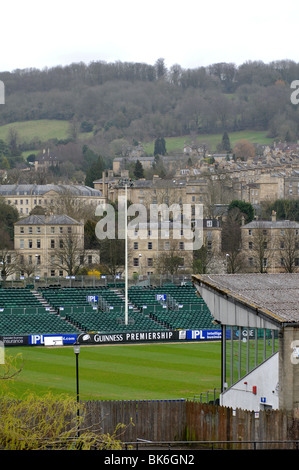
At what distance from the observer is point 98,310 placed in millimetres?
74812

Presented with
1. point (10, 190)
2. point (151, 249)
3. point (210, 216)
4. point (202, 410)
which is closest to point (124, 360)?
point (202, 410)

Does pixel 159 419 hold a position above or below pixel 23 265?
above

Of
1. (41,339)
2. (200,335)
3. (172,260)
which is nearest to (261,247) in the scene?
(172,260)

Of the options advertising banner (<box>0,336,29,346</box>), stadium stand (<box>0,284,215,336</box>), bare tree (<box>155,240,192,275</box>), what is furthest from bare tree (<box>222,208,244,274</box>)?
advertising banner (<box>0,336,29,346</box>)

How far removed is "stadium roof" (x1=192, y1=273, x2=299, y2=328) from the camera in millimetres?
30297

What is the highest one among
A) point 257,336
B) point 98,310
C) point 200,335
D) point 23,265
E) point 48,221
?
point 257,336

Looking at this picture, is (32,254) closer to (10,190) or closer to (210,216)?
(210,216)

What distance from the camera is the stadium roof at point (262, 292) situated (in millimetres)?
30297

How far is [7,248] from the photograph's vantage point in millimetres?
117000

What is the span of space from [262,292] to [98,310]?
42.9 m

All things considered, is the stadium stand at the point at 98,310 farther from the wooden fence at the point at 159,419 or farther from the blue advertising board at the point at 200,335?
the wooden fence at the point at 159,419

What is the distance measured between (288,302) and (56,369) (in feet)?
75.4

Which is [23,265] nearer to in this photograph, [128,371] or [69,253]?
[69,253]

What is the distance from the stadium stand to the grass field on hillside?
4.97 meters
